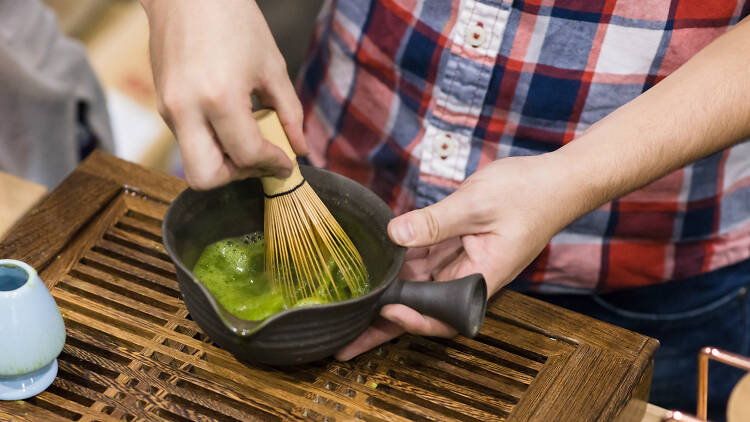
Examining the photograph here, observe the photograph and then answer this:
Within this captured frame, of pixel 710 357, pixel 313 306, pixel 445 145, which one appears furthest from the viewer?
pixel 445 145

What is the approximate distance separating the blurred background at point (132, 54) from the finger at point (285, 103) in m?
1.49

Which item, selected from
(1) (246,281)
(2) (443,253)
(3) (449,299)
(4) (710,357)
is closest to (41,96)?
(1) (246,281)

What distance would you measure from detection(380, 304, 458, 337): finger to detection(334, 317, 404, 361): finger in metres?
0.03

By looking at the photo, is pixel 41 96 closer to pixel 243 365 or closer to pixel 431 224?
pixel 243 365

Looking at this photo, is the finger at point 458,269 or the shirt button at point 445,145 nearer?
the finger at point 458,269

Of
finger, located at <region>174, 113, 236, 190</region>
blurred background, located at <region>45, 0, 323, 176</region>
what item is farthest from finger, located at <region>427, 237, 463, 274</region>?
blurred background, located at <region>45, 0, 323, 176</region>

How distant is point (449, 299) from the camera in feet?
2.95

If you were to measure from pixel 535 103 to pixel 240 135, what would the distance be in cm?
48

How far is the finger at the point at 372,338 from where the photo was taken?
0.99m

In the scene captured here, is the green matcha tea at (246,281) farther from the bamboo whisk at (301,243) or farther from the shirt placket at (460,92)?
the shirt placket at (460,92)

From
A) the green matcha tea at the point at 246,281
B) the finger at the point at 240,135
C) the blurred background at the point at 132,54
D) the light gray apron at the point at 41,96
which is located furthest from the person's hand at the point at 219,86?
the blurred background at the point at 132,54

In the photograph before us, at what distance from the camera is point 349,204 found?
1034 millimetres

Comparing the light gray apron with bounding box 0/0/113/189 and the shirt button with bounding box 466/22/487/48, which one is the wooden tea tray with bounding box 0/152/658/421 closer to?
the shirt button with bounding box 466/22/487/48

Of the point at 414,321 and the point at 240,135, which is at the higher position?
the point at 240,135
